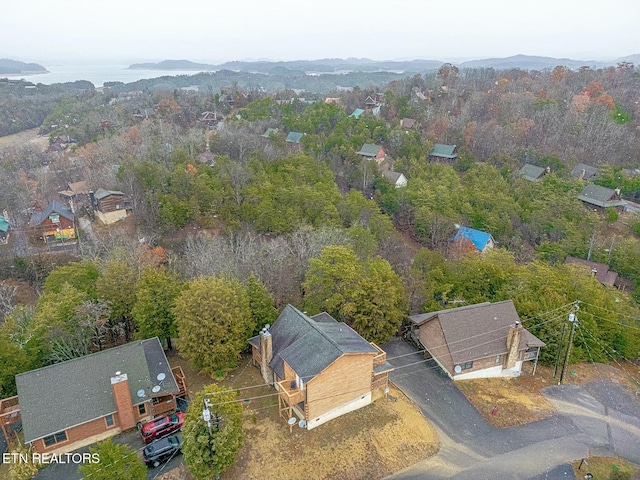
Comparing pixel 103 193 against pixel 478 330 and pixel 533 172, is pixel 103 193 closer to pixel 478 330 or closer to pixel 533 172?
pixel 478 330

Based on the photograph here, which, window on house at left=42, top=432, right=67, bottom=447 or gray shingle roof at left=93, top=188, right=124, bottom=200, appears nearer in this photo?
window on house at left=42, top=432, right=67, bottom=447

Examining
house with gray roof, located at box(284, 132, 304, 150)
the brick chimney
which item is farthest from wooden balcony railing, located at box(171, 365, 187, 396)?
house with gray roof, located at box(284, 132, 304, 150)

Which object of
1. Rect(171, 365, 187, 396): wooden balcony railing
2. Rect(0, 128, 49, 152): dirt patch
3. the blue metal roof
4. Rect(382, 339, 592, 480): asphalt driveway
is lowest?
the blue metal roof

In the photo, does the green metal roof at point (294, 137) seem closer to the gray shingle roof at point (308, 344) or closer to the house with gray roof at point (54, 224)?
the house with gray roof at point (54, 224)

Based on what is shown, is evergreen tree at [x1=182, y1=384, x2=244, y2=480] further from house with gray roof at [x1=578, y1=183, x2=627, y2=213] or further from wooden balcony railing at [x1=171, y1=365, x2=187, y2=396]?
house with gray roof at [x1=578, y1=183, x2=627, y2=213]

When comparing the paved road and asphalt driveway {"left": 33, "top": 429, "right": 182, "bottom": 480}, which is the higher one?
asphalt driveway {"left": 33, "top": 429, "right": 182, "bottom": 480}

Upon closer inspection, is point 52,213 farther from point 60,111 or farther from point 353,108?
point 60,111
